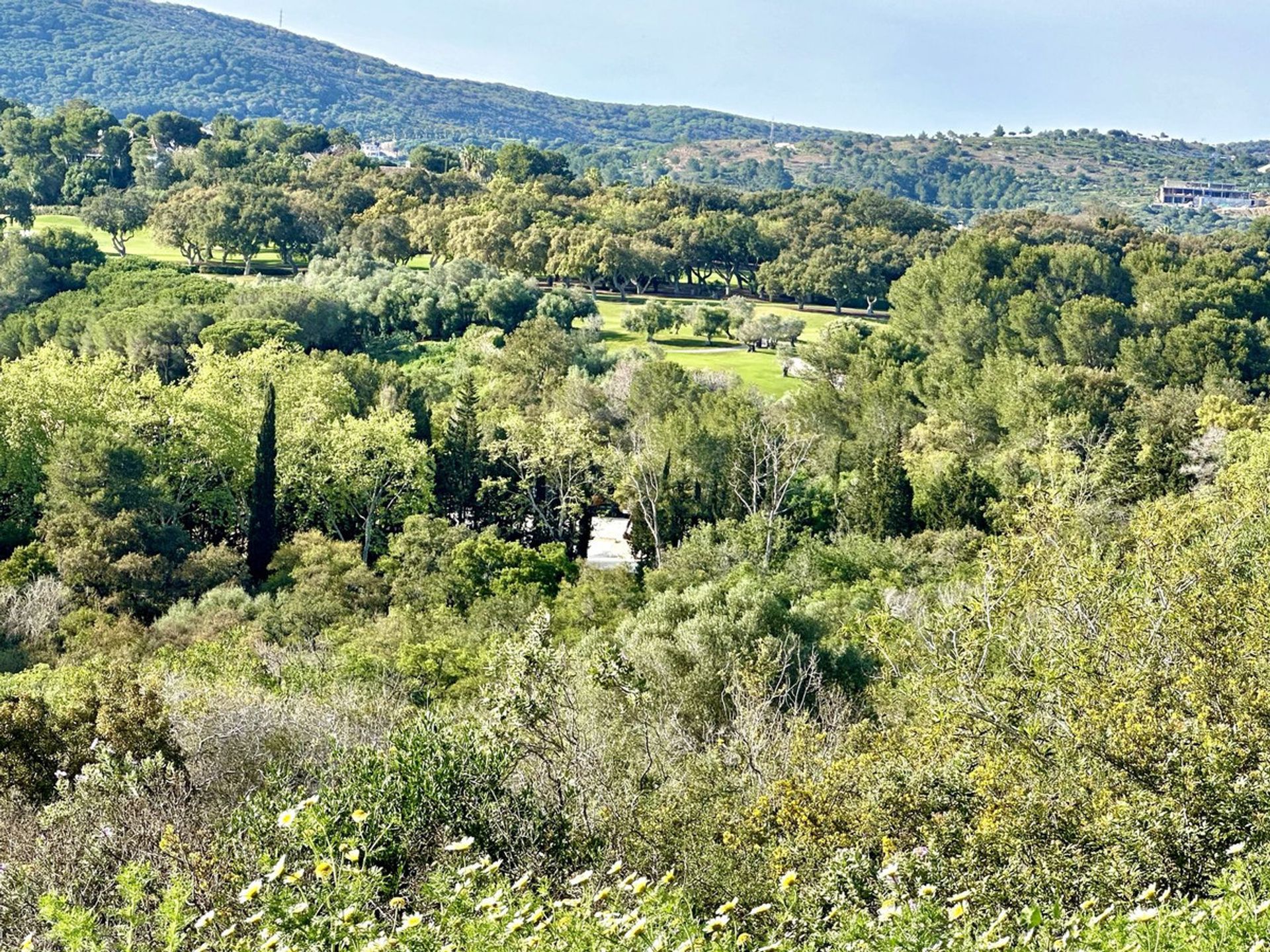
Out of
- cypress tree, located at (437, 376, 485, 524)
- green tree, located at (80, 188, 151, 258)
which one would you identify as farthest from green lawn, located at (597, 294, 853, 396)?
green tree, located at (80, 188, 151, 258)

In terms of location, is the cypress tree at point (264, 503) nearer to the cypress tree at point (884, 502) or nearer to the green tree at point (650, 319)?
the cypress tree at point (884, 502)

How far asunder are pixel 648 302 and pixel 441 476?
102ft

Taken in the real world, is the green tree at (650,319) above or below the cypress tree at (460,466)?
above

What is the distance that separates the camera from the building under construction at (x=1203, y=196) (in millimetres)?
176625

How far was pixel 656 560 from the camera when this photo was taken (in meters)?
33.3

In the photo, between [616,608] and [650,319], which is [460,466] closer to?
[616,608]

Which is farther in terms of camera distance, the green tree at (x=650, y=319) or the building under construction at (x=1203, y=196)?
the building under construction at (x=1203, y=196)

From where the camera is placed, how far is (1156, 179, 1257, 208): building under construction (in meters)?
177

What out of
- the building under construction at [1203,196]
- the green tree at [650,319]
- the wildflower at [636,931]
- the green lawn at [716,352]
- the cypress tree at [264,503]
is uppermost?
the building under construction at [1203,196]

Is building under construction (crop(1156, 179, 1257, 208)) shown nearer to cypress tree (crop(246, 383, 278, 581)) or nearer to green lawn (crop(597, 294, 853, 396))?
green lawn (crop(597, 294, 853, 396))

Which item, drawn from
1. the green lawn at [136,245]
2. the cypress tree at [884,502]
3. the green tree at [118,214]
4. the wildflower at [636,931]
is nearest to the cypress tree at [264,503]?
the cypress tree at [884,502]

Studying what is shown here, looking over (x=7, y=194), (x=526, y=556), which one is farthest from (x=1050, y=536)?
(x=7, y=194)

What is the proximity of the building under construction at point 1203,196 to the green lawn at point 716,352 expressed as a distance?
124598mm

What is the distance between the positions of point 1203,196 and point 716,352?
484 ft
